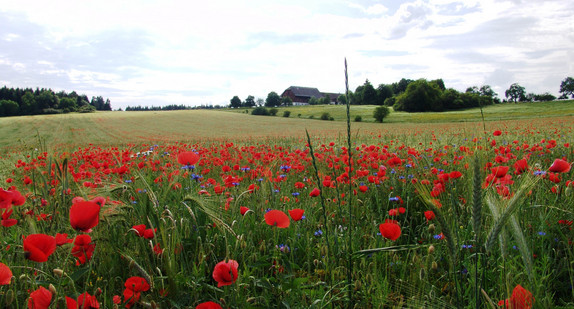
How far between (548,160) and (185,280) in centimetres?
502

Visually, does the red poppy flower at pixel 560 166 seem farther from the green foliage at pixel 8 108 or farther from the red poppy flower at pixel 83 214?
the green foliage at pixel 8 108

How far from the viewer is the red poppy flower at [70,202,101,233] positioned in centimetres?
116

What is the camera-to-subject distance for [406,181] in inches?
139

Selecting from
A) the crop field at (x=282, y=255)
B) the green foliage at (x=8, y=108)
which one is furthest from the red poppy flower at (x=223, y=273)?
the green foliage at (x=8, y=108)

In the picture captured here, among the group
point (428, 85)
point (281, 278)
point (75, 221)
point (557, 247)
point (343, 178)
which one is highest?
point (428, 85)

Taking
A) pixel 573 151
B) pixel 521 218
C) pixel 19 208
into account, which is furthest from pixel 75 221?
pixel 573 151

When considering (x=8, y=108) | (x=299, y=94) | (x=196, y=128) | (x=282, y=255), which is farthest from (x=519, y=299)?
(x=299, y=94)

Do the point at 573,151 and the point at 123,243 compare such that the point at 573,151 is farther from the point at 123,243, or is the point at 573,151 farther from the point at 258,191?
the point at 123,243

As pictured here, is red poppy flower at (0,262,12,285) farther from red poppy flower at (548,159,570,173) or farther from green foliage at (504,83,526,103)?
green foliage at (504,83,526,103)

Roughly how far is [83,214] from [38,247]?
0.16 m

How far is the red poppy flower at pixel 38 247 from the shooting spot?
1014 millimetres

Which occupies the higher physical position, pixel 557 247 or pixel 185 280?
pixel 185 280

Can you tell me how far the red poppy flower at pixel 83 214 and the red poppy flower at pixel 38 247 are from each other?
4.4 inches

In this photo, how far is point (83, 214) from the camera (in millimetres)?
1174
